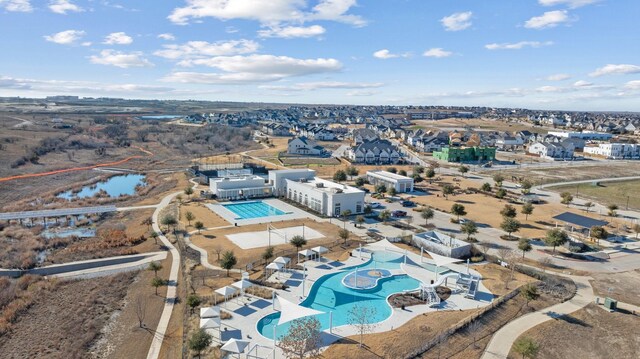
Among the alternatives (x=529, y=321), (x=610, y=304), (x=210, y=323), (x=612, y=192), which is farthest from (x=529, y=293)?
(x=612, y=192)

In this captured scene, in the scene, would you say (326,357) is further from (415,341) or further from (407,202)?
(407,202)

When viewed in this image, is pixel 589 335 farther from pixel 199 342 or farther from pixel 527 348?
pixel 199 342

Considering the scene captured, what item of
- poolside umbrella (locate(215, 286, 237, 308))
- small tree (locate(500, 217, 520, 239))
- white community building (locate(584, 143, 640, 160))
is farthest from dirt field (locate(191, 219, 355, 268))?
white community building (locate(584, 143, 640, 160))

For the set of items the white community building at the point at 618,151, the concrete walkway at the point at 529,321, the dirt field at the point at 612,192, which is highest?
the white community building at the point at 618,151

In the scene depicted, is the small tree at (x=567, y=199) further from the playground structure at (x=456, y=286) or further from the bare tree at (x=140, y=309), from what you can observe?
the bare tree at (x=140, y=309)

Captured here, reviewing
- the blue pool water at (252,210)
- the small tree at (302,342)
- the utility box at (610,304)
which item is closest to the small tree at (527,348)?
the utility box at (610,304)
